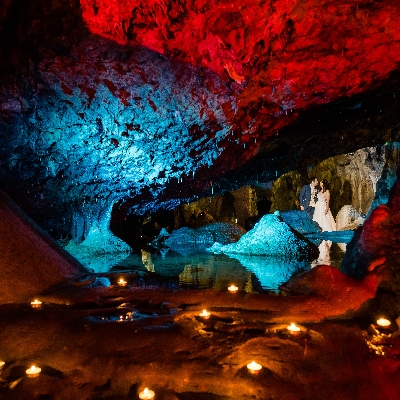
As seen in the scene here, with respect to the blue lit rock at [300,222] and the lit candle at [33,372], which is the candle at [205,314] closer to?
the lit candle at [33,372]

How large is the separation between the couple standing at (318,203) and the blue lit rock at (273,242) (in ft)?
37.2

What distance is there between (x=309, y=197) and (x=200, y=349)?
19.4 metres

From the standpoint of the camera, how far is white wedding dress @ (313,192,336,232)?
19484 mm

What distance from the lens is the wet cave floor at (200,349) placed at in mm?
2184

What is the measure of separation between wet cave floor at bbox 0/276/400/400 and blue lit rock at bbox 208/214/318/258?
4.76 meters

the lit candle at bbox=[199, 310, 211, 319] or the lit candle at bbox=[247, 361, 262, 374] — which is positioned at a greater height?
the lit candle at bbox=[247, 361, 262, 374]

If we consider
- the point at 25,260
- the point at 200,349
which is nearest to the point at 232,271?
the point at 25,260

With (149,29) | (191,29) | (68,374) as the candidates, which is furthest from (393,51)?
(68,374)

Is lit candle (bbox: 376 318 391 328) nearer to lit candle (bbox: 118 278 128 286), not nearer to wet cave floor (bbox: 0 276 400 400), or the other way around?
wet cave floor (bbox: 0 276 400 400)

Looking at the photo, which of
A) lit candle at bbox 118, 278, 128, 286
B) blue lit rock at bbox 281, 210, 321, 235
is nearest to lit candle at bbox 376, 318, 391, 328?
lit candle at bbox 118, 278, 128, 286

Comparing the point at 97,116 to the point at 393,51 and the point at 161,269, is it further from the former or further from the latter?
the point at 393,51

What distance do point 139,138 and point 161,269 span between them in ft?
8.88

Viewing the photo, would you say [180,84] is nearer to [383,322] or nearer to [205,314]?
[205,314]

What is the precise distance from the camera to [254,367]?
232 cm
